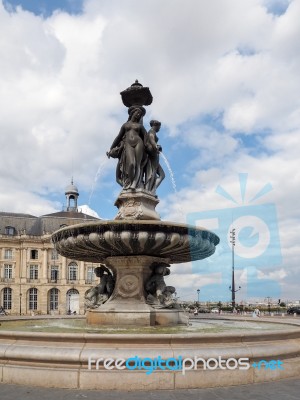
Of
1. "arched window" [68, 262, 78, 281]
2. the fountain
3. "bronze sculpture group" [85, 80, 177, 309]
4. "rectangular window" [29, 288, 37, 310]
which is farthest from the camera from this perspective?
"arched window" [68, 262, 78, 281]

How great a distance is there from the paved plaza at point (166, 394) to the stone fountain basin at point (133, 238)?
3.73m

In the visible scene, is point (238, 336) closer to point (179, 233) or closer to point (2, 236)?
point (179, 233)

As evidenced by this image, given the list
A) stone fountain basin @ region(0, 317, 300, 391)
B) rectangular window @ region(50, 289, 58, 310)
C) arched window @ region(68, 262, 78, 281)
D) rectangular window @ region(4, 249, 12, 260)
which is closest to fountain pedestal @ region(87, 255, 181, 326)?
stone fountain basin @ region(0, 317, 300, 391)

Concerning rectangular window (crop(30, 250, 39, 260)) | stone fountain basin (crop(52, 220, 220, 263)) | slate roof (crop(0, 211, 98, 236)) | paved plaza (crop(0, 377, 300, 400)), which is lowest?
paved plaza (crop(0, 377, 300, 400))

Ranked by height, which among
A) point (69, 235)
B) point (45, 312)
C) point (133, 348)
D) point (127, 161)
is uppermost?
point (127, 161)

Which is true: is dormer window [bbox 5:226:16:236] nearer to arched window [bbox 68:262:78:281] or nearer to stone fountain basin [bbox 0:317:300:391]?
arched window [bbox 68:262:78:281]

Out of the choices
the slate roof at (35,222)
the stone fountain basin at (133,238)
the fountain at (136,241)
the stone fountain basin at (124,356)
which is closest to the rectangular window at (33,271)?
the slate roof at (35,222)

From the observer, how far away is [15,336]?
662 cm

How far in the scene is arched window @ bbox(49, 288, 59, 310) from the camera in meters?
71.9

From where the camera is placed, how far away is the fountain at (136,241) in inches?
360

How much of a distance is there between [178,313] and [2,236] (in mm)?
65861

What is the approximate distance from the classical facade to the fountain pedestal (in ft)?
199

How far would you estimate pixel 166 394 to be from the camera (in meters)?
5.52

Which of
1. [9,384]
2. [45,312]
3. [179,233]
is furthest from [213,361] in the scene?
[45,312]
